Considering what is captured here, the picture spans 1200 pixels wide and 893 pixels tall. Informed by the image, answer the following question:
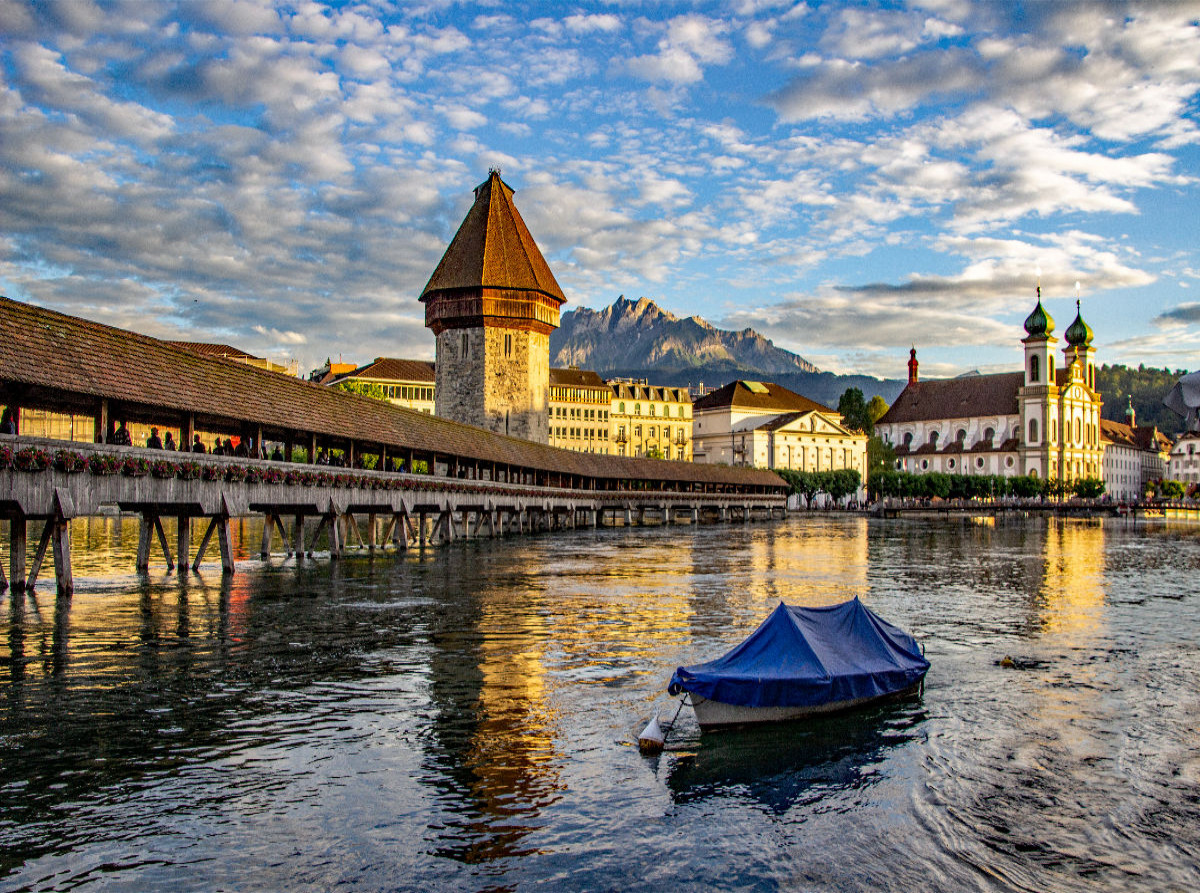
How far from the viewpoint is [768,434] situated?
137 metres

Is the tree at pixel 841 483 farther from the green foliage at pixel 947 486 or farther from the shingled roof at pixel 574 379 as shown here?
the shingled roof at pixel 574 379

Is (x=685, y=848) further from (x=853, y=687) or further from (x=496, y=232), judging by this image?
(x=496, y=232)

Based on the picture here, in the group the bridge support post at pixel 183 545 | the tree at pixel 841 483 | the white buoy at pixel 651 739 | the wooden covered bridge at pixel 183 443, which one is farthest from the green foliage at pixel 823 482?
the white buoy at pixel 651 739

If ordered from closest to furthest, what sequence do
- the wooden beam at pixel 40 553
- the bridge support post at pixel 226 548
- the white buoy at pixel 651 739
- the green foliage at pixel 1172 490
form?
the white buoy at pixel 651 739 → the wooden beam at pixel 40 553 → the bridge support post at pixel 226 548 → the green foliage at pixel 1172 490

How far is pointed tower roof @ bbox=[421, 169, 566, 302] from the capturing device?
7269 cm

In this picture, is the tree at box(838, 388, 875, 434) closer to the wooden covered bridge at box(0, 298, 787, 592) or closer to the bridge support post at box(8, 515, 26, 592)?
the wooden covered bridge at box(0, 298, 787, 592)

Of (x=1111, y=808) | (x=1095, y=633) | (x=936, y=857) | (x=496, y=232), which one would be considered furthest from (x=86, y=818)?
(x=496, y=232)

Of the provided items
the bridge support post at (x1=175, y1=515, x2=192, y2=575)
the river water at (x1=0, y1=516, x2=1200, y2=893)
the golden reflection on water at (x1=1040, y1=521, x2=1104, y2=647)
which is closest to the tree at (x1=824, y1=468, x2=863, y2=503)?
the golden reflection on water at (x1=1040, y1=521, x2=1104, y2=647)

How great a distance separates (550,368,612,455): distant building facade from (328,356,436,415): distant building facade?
18.4 metres

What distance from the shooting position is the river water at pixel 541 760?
9.20m

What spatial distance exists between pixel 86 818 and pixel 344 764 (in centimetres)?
285

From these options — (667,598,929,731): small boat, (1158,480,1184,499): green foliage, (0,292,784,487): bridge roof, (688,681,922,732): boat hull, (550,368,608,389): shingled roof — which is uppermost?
(550,368,608,389): shingled roof

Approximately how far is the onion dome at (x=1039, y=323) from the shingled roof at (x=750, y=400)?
31560 millimetres

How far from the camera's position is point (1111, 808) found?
11.0 m
